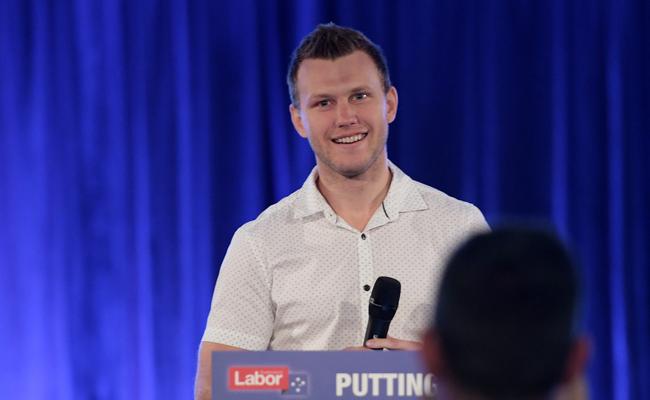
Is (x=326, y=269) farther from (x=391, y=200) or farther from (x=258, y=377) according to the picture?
(x=258, y=377)

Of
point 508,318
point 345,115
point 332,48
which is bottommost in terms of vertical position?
point 508,318

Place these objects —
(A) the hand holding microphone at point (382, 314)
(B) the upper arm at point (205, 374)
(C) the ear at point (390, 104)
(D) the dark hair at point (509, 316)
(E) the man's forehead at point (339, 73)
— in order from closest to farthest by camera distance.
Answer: (D) the dark hair at point (509, 316), (A) the hand holding microphone at point (382, 314), (B) the upper arm at point (205, 374), (E) the man's forehead at point (339, 73), (C) the ear at point (390, 104)

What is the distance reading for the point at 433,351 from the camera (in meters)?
0.83

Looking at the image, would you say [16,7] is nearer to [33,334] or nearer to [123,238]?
[123,238]

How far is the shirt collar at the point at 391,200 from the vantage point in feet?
7.47

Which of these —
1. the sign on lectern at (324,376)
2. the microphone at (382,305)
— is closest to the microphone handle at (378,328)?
the microphone at (382,305)

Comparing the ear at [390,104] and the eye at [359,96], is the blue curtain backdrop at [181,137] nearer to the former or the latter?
the ear at [390,104]

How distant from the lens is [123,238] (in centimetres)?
371

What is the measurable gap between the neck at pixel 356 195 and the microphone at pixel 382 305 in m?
0.52

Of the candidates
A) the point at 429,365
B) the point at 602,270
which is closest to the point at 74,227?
the point at 602,270

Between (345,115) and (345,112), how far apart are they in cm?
1

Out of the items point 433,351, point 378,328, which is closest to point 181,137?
point 378,328

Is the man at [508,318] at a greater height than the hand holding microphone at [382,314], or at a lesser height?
greater

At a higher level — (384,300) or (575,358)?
(575,358)
